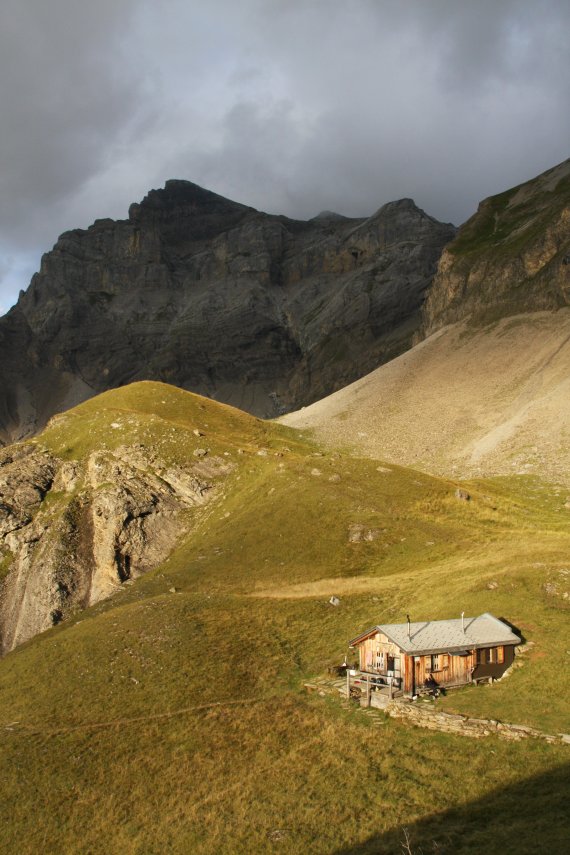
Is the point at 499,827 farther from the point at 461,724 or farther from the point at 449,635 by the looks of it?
the point at 449,635

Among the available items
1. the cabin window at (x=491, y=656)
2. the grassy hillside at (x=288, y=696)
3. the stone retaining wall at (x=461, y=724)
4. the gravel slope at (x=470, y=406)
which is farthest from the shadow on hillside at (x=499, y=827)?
the gravel slope at (x=470, y=406)

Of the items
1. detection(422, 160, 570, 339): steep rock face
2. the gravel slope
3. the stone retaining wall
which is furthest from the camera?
detection(422, 160, 570, 339): steep rock face

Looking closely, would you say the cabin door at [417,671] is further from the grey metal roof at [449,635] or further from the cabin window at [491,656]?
the cabin window at [491,656]

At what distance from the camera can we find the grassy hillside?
23344 mm

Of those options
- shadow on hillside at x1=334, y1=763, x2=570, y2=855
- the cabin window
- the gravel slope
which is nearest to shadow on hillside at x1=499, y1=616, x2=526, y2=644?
the cabin window

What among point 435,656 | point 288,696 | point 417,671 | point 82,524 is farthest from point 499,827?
point 82,524

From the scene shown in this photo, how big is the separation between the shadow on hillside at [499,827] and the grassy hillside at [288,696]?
8cm

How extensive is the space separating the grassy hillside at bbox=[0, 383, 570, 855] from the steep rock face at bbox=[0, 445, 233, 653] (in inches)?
202

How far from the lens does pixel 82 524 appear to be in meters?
74.6

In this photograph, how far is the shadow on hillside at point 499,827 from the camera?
62.8 ft

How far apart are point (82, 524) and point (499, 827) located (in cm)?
6222

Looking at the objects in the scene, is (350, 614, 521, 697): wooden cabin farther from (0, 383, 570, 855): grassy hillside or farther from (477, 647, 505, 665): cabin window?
(0, 383, 570, 855): grassy hillside

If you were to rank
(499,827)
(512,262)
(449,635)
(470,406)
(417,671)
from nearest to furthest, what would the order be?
(499,827)
(417,671)
(449,635)
(470,406)
(512,262)

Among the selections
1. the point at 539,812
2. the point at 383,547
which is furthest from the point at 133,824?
the point at 383,547
